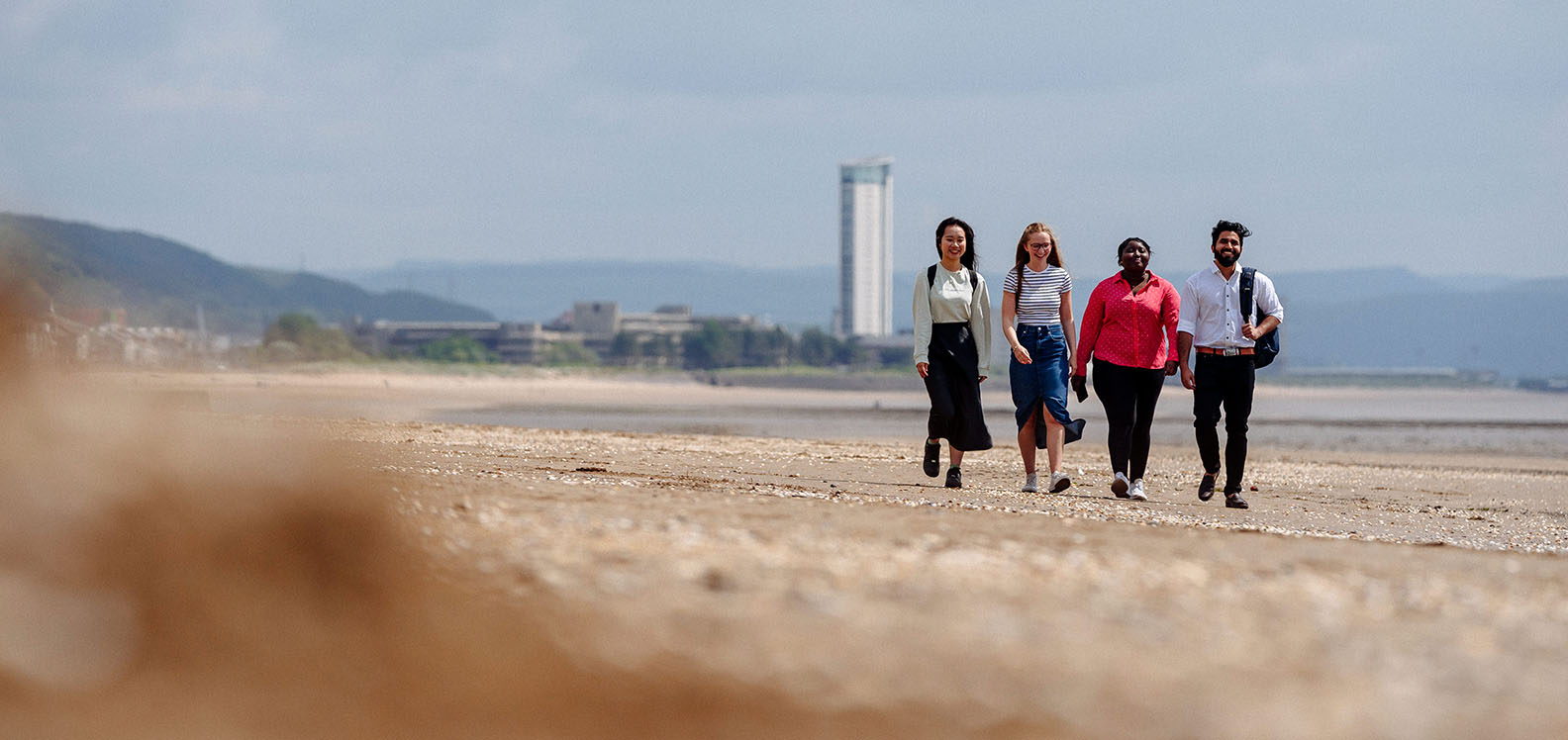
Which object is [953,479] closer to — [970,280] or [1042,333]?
[1042,333]

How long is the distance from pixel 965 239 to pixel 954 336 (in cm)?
66

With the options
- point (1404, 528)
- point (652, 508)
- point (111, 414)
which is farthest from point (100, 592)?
point (1404, 528)

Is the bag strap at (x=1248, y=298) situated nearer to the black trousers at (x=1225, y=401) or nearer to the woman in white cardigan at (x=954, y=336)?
the black trousers at (x=1225, y=401)

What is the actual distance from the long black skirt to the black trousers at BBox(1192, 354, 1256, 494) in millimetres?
1431

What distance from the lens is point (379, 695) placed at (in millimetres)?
4629

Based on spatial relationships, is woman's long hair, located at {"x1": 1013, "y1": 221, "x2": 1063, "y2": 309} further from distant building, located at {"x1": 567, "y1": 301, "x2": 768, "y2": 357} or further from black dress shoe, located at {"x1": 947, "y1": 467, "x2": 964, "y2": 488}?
distant building, located at {"x1": 567, "y1": 301, "x2": 768, "y2": 357}

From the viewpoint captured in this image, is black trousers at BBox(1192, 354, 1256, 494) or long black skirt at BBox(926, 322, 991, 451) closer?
black trousers at BBox(1192, 354, 1256, 494)

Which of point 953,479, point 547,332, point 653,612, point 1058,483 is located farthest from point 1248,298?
point 547,332

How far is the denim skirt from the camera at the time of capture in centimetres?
955

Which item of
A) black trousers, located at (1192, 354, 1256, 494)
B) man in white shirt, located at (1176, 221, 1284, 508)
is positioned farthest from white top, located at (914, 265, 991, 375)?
black trousers, located at (1192, 354, 1256, 494)

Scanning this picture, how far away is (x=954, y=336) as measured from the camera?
970 centimetres

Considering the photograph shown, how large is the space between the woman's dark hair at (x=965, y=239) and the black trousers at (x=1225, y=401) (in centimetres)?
165

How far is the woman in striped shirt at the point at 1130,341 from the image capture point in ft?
30.6

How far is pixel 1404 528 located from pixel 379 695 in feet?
22.5
